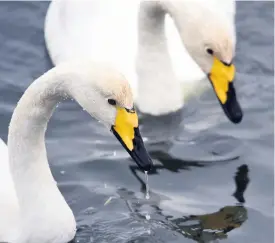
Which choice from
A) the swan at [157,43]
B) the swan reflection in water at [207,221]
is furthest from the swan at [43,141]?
the swan at [157,43]

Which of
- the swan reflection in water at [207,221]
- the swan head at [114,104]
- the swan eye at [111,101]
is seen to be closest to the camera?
the swan head at [114,104]

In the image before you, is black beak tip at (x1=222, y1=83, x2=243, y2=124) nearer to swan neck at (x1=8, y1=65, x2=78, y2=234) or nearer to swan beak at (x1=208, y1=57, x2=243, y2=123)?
swan beak at (x1=208, y1=57, x2=243, y2=123)

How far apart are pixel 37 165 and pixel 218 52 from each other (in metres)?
2.03

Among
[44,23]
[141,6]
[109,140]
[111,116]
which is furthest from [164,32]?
[111,116]

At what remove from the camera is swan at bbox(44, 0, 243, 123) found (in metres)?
8.91

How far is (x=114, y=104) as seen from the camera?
698 cm

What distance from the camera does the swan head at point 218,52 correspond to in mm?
8750

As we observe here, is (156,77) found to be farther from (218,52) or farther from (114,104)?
(114,104)

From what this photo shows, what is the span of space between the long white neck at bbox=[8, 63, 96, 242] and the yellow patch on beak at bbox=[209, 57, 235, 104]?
182cm

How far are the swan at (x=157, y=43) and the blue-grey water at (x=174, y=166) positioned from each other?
220 mm

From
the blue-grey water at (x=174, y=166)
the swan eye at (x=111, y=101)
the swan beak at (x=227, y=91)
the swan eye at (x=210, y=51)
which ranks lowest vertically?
the blue-grey water at (x=174, y=166)

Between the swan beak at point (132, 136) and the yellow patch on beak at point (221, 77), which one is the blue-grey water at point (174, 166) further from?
the swan beak at point (132, 136)

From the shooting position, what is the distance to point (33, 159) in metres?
7.57

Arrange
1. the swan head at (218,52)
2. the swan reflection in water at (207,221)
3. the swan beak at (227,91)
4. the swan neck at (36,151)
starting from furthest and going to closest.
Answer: the swan beak at (227,91) → the swan head at (218,52) → the swan reflection in water at (207,221) → the swan neck at (36,151)
